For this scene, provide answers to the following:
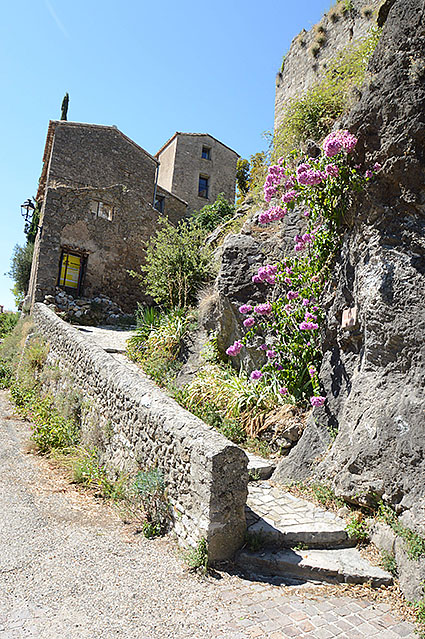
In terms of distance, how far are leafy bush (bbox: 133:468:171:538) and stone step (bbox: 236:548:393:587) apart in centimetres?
92

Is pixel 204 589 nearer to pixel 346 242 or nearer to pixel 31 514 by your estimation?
pixel 31 514

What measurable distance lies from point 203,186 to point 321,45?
11965 mm

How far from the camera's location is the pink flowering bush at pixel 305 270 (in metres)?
4.98

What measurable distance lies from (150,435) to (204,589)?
1.73 metres

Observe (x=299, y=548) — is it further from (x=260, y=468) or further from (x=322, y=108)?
(x=322, y=108)

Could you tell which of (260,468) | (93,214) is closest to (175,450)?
(260,468)

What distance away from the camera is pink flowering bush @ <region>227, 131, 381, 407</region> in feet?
16.3

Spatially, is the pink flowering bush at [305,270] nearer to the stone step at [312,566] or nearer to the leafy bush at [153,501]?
the stone step at [312,566]

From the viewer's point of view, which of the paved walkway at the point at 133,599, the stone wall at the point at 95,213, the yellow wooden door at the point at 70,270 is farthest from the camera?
the yellow wooden door at the point at 70,270

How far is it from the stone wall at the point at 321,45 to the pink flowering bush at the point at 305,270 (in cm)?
524

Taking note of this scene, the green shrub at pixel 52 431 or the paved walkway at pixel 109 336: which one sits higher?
the paved walkway at pixel 109 336

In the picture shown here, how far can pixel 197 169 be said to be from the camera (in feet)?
74.2

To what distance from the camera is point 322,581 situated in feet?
11.3

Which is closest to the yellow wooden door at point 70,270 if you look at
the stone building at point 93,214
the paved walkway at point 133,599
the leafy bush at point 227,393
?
the stone building at point 93,214
